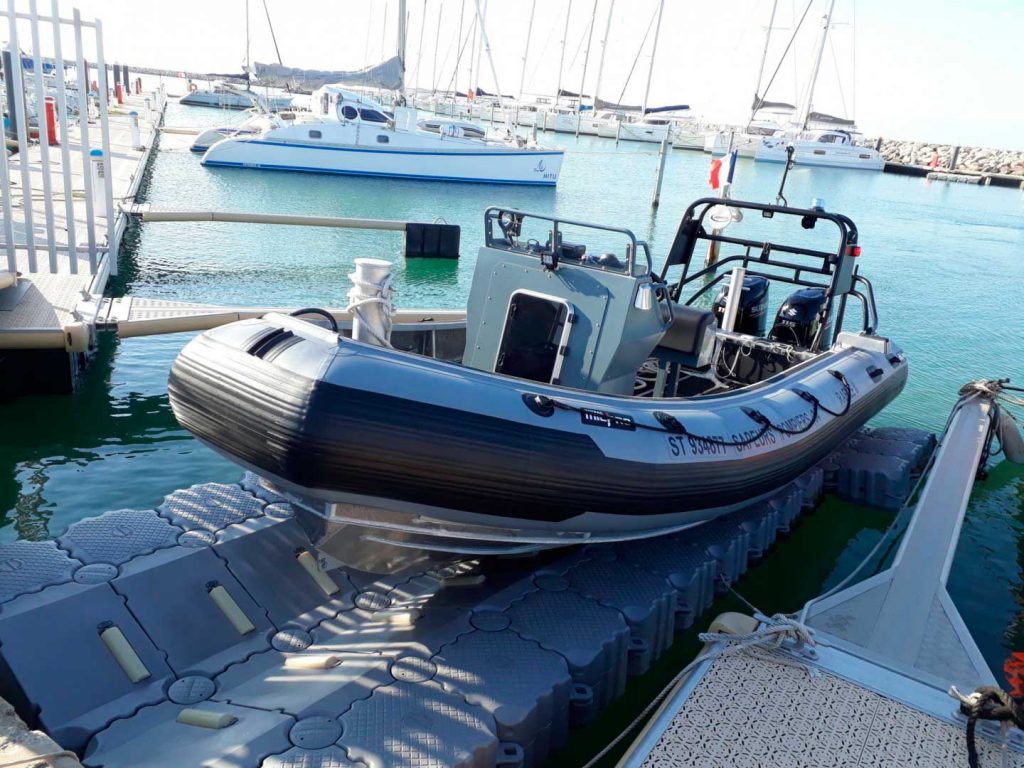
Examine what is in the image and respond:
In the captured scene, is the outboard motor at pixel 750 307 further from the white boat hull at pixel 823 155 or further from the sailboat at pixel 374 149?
the white boat hull at pixel 823 155

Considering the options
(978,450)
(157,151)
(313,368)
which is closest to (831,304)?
(978,450)

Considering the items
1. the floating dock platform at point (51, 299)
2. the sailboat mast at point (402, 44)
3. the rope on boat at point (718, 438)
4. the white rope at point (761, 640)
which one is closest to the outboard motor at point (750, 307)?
the rope on boat at point (718, 438)

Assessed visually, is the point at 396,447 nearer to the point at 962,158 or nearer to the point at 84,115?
the point at 84,115

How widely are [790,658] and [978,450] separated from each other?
3.35 meters

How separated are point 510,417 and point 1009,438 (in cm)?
530

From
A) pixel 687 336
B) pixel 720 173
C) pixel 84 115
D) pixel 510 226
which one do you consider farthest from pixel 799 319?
pixel 84 115

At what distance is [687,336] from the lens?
16.6 ft

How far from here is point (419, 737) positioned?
9.15 feet

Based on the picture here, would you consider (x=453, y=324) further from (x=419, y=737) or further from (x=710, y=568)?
(x=419, y=737)

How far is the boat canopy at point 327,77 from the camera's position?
25188 millimetres

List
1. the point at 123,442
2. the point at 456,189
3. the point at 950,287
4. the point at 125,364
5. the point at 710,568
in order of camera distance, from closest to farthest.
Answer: the point at 710,568, the point at 123,442, the point at 125,364, the point at 950,287, the point at 456,189

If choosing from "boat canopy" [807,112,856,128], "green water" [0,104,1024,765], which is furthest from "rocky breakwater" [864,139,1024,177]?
"green water" [0,104,1024,765]

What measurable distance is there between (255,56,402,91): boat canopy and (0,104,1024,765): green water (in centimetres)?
443

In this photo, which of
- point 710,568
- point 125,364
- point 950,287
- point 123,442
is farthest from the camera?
point 950,287
